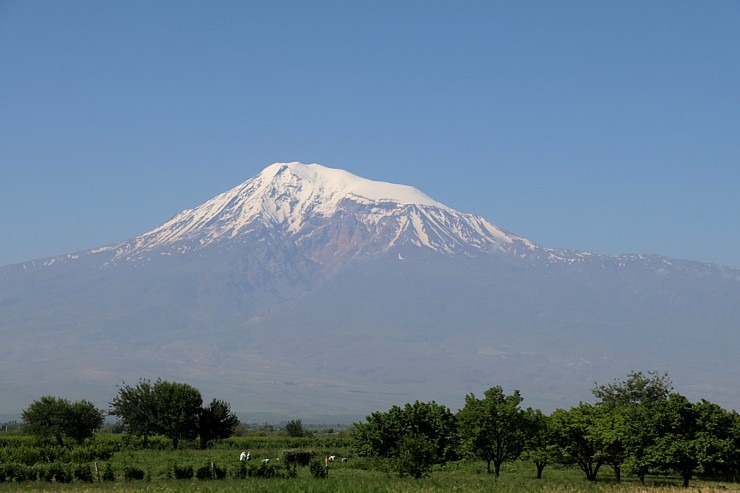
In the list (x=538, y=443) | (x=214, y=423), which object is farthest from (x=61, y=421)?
(x=538, y=443)

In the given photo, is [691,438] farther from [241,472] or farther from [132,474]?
[132,474]

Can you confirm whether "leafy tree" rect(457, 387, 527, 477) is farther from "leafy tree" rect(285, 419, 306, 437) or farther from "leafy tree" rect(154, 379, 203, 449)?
"leafy tree" rect(285, 419, 306, 437)

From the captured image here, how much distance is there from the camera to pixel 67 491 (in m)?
63.9

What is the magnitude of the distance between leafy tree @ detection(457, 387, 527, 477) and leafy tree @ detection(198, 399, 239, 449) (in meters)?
46.1

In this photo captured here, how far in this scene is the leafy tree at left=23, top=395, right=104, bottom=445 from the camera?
115875 mm

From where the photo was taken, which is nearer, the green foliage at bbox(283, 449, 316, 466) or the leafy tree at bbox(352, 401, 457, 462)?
the green foliage at bbox(283, 449, 316, 466)

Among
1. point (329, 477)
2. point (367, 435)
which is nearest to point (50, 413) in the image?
point (367, 435)

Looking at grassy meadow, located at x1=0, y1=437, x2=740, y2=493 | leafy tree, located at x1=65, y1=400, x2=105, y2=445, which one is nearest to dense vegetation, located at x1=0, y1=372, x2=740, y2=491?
grassy meadow, located at x1=0, y1=437, x2=740, y2=493

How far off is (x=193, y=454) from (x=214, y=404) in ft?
65.6

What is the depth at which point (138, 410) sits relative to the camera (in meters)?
121

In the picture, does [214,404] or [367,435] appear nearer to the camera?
[367,435]

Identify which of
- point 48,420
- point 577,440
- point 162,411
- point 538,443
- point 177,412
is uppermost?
point 162,411

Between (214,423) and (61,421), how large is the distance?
55.4 feet

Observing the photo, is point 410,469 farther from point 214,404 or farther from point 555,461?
point 214,404
